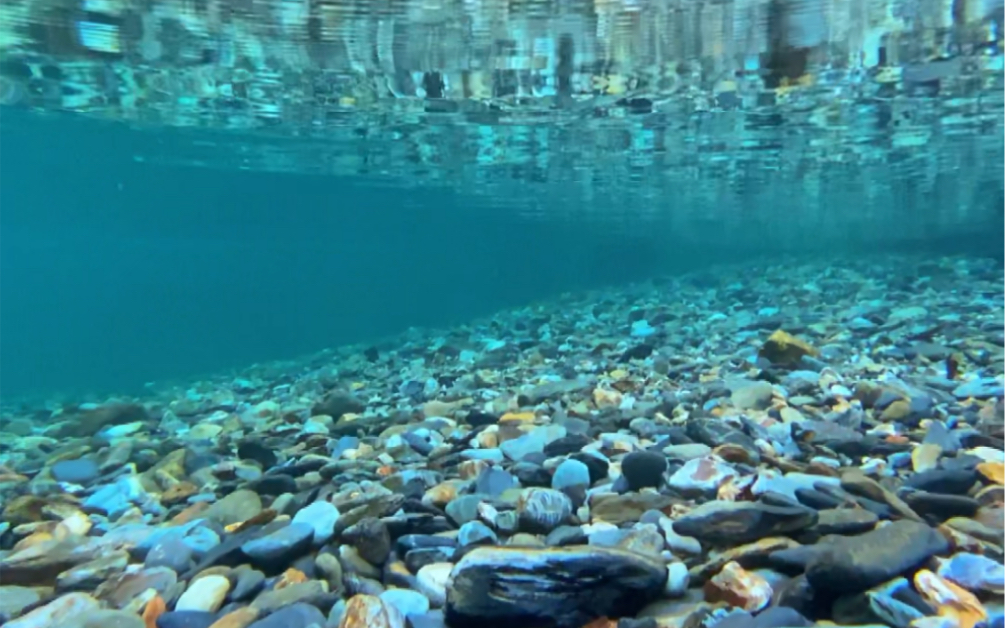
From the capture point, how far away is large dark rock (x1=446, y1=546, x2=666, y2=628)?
246cm

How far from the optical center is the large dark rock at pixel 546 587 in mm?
2455

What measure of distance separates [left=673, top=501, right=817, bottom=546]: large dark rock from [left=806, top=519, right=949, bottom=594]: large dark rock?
218mm

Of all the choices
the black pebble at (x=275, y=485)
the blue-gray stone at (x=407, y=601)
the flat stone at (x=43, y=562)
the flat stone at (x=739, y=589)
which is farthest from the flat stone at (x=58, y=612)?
the flat stone at (x=739, y=589)

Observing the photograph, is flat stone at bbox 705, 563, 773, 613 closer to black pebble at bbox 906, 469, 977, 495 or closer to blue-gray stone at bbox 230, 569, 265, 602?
black pebble at bbox 906, 469, 977, 495

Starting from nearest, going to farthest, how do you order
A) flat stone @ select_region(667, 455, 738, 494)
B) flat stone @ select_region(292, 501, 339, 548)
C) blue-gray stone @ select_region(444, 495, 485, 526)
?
flat stone @ select_region(292, 501, 339, 548)
blue-gray stone @ select_region(444, 495, 485, 526)
flat stone @ select_region(667, 455, 738, 494)

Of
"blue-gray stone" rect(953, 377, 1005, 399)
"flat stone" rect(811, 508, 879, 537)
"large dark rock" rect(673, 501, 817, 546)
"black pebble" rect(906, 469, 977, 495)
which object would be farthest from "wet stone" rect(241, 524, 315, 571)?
"blue-gray stone" rect(953, 377, 1005, 399)

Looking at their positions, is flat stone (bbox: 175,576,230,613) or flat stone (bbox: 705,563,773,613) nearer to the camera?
flat stone (bbox: 705,563,773,613)

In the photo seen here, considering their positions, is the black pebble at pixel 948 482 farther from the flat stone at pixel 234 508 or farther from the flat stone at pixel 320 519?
the flat stone at pixel 234 508

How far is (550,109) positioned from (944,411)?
11742 millimetres

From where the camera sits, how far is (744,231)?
2115 inches

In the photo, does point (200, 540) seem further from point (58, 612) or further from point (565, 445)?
point (565, 445)

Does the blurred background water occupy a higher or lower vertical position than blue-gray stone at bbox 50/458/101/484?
higher

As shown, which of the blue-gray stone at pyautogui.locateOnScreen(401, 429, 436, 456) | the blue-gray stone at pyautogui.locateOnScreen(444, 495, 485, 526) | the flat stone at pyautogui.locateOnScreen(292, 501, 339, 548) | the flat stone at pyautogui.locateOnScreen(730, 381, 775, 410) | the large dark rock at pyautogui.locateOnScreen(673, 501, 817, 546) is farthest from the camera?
the flat stone at pyautogui.locateOnScreen(730, 381, 775, 410)

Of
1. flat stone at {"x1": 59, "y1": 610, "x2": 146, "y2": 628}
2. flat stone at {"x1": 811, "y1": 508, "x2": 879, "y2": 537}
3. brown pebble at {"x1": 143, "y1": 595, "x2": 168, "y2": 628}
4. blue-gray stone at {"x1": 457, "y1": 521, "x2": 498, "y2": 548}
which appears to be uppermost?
flat stone at {"x1": 811, "y1": 508, "x2": 879, "y2": 537}
